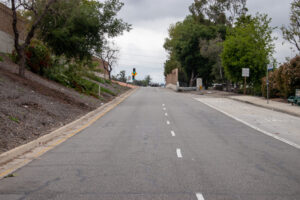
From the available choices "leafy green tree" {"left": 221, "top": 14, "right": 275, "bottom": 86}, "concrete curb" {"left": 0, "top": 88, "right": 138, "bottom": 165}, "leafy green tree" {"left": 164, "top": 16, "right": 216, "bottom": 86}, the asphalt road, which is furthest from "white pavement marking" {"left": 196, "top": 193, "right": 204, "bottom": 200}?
"leafy green tree" {"left": 164, "top": 16, "right": 216, "bottom": 86}

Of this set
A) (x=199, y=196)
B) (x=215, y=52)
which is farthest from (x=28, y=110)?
(x=215, y=52)

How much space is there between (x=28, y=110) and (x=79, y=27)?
15.0m

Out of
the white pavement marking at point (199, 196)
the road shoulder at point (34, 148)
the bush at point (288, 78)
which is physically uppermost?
the bush at point (288, 78)

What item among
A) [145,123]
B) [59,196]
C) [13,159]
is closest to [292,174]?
[59,196]

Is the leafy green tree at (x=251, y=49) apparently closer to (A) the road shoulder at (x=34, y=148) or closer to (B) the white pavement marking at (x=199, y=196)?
(A) the road shoulder at (x=34, y=148)

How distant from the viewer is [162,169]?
26.8 ft

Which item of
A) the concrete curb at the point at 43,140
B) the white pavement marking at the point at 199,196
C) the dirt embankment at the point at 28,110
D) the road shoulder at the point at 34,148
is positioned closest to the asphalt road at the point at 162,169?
the white pavement marking at the point at 199,196

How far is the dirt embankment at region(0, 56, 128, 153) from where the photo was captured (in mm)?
11484

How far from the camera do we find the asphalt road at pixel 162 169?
643cm

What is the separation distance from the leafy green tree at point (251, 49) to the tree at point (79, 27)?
681 inches

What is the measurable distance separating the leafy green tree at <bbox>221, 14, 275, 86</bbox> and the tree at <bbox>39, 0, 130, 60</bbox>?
17.3 m

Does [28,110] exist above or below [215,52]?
below

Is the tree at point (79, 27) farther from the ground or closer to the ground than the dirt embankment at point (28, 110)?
farther from the ground

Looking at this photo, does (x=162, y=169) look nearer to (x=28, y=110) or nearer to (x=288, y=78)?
(x=28, y=110)
